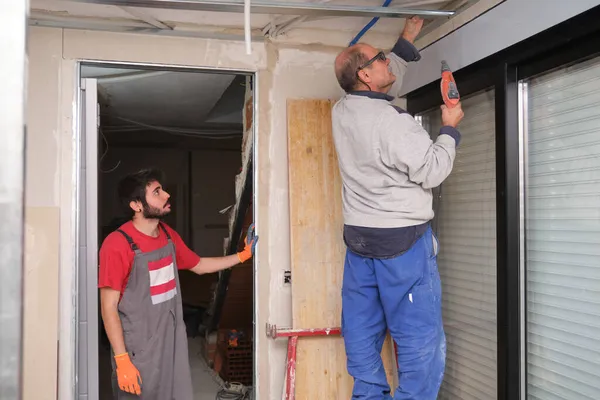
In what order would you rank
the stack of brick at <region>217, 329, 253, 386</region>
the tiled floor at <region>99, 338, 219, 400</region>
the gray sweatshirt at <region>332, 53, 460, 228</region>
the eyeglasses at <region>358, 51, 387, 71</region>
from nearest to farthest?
the gray sweatshirt at <region>332, 53, 460, 228</region>
the eyeglasses at <region>358, 51, 387, 71</region>
the tiled floor at <region>99, 338, 219, 400</region>
the stack of brick at <region>217, 329, 253, 386</region>

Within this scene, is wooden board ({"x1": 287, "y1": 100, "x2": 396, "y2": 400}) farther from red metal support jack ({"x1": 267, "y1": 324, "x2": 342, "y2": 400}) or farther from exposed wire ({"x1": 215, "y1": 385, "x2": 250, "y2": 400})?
exposed wire ({"x1": 215, "y1": 385, "x2": 250, "y2": 400})

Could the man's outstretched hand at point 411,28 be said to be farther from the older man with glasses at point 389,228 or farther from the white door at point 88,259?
the white door at point 88,259

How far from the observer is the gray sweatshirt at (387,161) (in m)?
1.98

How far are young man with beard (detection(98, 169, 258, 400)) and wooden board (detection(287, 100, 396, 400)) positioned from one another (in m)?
0.28

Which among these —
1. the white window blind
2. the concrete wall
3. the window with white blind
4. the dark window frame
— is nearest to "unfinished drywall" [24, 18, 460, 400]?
the concrete wall

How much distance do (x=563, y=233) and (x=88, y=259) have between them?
207 centimetres

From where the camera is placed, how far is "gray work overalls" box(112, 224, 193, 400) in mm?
2492

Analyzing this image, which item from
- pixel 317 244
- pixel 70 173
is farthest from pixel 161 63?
pixel 317 244

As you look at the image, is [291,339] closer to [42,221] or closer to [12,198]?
[42,221]

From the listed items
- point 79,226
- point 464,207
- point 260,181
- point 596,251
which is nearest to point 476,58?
point 464,207

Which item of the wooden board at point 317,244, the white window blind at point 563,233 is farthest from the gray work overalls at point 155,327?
the white window blind at point 563,233

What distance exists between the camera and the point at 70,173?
2.48 metres

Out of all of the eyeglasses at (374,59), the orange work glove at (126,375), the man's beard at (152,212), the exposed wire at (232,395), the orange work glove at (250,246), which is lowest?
the exposed wire at (232,395)

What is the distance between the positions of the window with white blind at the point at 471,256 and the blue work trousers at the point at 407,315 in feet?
1.00
